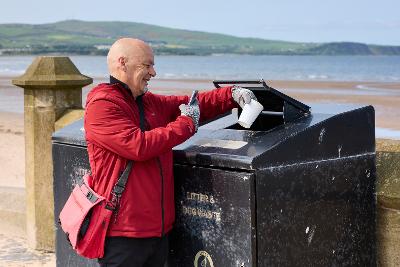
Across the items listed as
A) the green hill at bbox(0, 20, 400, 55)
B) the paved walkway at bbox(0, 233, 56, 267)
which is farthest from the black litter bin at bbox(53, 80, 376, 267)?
the green hill at bbox(0, 20, 400, 55)

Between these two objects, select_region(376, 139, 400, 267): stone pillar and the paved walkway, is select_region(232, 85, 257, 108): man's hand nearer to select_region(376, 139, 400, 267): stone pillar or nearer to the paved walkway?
select_region(376, 139, 400, 267): stone pillar

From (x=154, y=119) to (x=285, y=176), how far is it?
618 mm

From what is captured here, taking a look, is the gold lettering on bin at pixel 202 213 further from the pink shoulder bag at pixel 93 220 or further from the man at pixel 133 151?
the pink shoulder bag at pixel 93 220

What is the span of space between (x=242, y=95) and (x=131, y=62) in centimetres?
58

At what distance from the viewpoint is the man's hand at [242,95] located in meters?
3.19

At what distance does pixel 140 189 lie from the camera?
2.86 meters

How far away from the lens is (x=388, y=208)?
3.44 meters

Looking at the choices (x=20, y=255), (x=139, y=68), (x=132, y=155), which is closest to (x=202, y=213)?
(x=132, y=155)

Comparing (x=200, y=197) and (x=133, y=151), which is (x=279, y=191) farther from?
(x=133, y=151)

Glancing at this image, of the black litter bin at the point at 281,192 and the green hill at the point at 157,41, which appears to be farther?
the green hill at the point at 157,41

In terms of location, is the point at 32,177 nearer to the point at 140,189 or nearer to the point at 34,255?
the point at 34,255

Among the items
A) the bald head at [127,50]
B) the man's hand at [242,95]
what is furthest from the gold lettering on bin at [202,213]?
the bald head at [127,50]

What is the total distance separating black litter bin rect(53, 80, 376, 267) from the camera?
9.39 ft

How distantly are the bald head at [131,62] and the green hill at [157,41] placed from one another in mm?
149750
